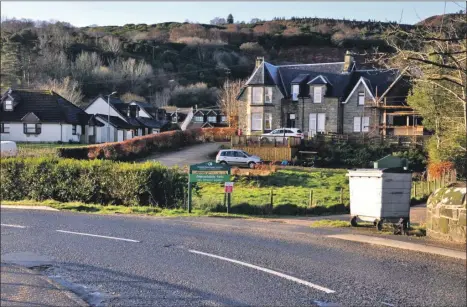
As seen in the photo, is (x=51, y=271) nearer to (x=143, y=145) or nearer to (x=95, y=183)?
(x=95, y=183)

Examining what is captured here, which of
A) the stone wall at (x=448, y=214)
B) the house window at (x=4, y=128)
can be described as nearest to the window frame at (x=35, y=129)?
the house window at (x=4, y=128)

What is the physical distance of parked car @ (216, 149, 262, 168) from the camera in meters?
36.3

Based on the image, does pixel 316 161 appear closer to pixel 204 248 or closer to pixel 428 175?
pixel 428 175

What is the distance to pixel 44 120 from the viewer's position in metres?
46.4

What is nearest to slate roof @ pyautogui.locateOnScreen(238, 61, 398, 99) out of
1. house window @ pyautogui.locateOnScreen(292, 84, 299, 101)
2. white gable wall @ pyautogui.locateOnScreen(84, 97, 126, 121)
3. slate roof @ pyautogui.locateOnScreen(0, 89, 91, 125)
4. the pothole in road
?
house window @ pyautogui.locateOnScreen(292, 84, 299, 101)

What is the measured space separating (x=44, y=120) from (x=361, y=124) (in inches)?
1214

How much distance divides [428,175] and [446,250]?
21.7 meters

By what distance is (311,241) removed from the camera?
11.0 m

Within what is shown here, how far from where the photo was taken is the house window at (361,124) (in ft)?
162

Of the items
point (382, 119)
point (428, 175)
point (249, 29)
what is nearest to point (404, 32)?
point (428, 175)

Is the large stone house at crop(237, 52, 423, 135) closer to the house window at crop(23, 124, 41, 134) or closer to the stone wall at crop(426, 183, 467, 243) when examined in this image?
the house window at crop(23, 124, 41, 134)

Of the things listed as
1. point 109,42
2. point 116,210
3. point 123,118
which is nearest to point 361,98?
point 109,42

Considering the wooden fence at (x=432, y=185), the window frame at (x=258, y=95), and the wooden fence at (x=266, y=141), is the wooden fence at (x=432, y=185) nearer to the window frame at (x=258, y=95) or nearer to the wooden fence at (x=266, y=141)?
the wooden fence at (x=266, y=141)

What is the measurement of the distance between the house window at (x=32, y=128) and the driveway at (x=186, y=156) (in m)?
11.1
